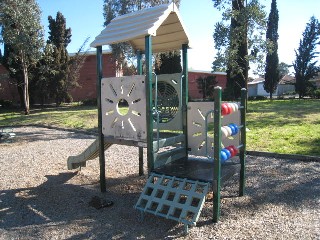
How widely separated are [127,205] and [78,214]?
2.17 feet

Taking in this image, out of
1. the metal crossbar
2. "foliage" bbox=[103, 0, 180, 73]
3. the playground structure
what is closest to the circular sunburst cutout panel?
the playground structure

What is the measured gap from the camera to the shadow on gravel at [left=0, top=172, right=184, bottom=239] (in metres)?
3.35

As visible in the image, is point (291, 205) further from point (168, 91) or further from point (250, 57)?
point (250, 57)

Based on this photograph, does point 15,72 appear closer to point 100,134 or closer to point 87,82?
point 87,82

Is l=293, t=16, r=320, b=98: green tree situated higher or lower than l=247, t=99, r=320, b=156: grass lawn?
higher

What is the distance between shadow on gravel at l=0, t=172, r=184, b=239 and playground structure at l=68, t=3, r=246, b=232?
7.8 inches

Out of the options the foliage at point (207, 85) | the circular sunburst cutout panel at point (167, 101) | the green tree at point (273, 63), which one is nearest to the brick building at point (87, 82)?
the foliage at point (207, 85)

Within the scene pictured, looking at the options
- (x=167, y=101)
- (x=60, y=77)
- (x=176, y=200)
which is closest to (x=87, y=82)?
(x=60, y=77)

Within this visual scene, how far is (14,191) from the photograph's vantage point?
4816mm

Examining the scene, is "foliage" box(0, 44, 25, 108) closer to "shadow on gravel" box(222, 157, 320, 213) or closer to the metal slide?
the metal slide

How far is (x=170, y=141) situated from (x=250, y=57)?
35.8 ft

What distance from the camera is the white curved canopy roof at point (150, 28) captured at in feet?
13.2

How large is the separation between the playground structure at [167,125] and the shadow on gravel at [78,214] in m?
0.20

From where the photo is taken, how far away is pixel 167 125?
5.11 meters
